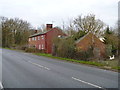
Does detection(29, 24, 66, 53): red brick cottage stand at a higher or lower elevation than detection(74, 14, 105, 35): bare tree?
lower

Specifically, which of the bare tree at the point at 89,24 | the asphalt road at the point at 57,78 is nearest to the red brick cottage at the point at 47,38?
the bare tree at the point at 89,24

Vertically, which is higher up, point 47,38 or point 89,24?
point 89,24

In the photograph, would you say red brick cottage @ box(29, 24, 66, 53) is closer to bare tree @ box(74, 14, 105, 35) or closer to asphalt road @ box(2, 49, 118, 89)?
bare tree @ box(74, 14, 105, 35)

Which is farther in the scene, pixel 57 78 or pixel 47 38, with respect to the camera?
pixel 47 38

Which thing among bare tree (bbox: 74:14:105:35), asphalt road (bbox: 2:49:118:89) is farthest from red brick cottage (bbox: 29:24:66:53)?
asphalt road (bbox: 2:49:118:89)

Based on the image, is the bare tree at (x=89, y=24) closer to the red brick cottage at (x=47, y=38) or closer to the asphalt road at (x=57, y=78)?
the red brick cottage at (x=47, y=38)

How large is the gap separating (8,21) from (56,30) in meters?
29.3

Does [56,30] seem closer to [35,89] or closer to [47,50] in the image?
[47,50]

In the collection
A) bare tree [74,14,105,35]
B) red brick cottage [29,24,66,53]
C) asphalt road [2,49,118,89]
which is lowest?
asphalt road [2,49,118,89]

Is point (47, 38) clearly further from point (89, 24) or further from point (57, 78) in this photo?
point (57, 78)

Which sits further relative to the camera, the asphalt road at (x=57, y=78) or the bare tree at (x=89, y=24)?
the bare tree at (x=89, y=24)

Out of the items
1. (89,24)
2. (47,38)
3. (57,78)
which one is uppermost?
(89,24)

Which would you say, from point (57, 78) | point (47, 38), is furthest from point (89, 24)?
point (57, 78)

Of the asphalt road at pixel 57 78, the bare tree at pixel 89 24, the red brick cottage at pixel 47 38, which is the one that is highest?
the bare tree at pixel 89 24
